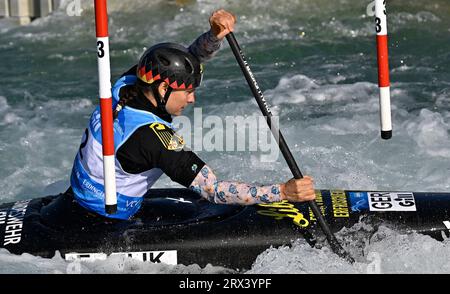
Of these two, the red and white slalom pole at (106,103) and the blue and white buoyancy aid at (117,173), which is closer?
the red and white slalom pole at (106,103)

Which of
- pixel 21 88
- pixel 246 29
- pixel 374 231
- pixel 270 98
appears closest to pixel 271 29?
pixel 246 29

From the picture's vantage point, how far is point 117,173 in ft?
14.6

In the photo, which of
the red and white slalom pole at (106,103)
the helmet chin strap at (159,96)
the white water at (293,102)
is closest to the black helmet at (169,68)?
the helmet chin strap at (159,96)

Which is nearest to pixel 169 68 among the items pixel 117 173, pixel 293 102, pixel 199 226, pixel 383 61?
pixel 117 173

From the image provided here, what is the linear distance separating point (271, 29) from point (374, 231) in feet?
19.6

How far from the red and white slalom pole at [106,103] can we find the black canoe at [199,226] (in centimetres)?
38

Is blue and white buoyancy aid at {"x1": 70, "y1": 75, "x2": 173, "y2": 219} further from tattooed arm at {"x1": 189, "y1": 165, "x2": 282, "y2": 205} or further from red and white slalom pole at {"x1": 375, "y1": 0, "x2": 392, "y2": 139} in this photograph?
red and white slalom pole at {"x1": 375, "y1": 0, "x2": 392, "y2": 139}

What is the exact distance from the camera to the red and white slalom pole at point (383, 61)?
489 cm

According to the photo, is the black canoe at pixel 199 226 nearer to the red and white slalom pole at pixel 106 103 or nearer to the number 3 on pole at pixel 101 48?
the red and white slalom pole at pixel 106 103

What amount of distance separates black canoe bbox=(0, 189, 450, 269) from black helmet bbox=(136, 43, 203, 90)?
2.43 feet

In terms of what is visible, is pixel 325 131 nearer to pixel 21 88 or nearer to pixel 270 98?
pixel 270 98

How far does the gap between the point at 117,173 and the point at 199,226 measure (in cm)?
50

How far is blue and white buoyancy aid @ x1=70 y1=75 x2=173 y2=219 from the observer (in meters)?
4.36

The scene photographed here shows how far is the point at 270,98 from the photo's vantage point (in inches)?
331
